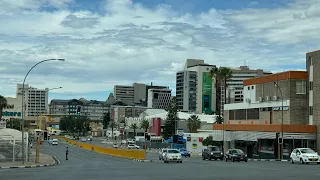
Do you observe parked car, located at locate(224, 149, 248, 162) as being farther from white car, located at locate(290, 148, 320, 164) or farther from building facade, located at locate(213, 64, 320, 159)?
building facade, located at locate(213, 64, 320, 159)

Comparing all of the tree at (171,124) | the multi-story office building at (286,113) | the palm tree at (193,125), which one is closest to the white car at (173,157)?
the multi-story office building at (286,113)

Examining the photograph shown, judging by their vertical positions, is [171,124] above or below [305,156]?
above

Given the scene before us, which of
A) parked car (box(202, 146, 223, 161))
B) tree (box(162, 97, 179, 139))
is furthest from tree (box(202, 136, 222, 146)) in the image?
tree (box(162, 97, 179, 139))

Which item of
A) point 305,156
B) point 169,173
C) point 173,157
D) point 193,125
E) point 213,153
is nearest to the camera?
point 169,173

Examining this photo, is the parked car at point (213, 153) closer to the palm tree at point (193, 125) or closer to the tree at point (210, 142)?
the tree at point (210, 142)

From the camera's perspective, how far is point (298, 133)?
62.7 meters

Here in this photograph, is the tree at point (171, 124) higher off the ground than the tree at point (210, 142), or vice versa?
the tree at point (171, 124)

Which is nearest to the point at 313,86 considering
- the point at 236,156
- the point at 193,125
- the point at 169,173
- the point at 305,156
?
the point at 236,156

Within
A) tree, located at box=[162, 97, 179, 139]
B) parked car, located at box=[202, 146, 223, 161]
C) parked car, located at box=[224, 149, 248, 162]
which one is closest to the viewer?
parked car, located at box=[224, 149, 248, 162]

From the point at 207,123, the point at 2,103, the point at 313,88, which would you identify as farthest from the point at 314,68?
the point at 2,103

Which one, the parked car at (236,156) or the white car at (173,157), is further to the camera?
the parked car at (236,156)

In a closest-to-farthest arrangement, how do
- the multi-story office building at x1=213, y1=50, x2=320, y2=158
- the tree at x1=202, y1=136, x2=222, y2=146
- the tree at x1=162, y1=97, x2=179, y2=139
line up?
the multi-story office building at x1=213, y1=50, x2=320, y2=158
the tree at x1=202, y1=136, x2=222, y2=146
the tree at x1=162, y1=97, x2=179, y2=139

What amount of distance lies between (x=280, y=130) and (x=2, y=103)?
9051cm

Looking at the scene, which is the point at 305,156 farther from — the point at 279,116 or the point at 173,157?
the point at 279,116
